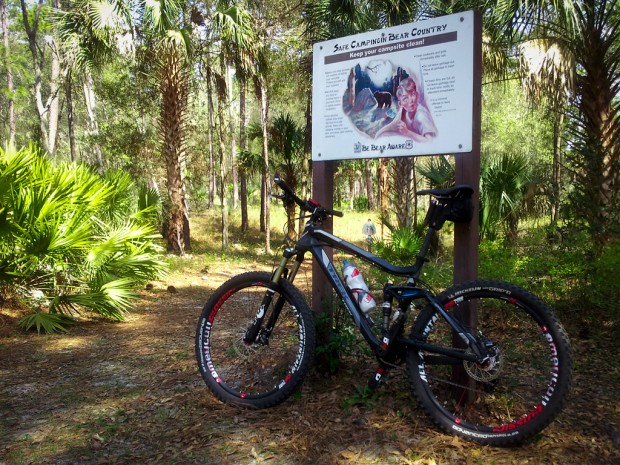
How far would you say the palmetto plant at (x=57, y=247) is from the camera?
5453 millimetres

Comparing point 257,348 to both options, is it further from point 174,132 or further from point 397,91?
point 174,132

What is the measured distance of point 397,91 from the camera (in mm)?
3236

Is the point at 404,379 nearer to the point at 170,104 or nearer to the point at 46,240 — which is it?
the point at 46,240

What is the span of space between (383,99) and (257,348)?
1899 millimetres

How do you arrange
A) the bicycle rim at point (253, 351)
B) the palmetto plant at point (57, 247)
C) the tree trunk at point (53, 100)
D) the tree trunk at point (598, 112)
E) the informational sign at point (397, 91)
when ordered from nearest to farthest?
the informational sign at point (397, 91) → the bicycle rim at point (253, 351) → the tree trunk at point (598, 112) → the palmetto plant at point (57, 247) → the tree trunk at point (53, 100)

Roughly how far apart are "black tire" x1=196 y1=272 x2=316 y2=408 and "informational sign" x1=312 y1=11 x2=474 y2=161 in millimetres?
1087

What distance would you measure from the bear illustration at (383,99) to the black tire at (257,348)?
4.45 feet

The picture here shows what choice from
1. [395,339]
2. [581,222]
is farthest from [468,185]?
[581,222]

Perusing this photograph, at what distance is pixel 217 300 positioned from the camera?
11.3ft

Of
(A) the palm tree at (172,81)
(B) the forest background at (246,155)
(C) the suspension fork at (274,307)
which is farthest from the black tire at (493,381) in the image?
(A) the palm tree at (172,81)

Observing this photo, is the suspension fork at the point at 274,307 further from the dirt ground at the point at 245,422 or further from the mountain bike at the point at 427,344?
the dirt ground at the point at 245,422

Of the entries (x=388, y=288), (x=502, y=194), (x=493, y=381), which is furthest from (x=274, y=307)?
(x=502, y=194)

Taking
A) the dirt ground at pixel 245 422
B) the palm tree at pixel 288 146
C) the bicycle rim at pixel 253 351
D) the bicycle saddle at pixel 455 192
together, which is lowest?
the dirt ground at pixel 245 422

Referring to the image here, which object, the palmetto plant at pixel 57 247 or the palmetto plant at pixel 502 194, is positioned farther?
the palmetto plant at pixel 502 194
